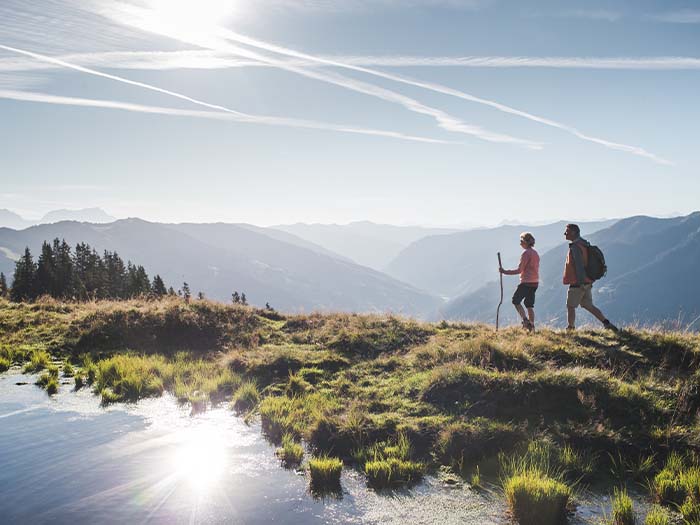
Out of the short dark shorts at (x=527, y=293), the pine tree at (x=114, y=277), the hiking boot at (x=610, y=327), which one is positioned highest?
the short dark shorts at (x=527, y=293)

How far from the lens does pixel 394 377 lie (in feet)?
37.6

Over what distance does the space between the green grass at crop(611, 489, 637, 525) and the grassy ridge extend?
2.17 feet

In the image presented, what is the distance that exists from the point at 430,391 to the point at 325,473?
3.74 metres

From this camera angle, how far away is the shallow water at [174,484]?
18.9 feet

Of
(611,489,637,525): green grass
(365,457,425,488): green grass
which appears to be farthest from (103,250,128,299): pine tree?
(611,489,637,525): green grass

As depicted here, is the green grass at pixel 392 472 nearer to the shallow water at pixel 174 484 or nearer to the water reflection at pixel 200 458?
the shallow water at pixel 174 484

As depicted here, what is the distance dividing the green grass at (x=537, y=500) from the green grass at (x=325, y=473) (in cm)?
253

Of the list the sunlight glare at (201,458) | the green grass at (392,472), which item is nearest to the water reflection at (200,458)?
the sunlight glare at (201,458)

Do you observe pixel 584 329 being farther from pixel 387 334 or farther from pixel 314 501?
pixel 314 501

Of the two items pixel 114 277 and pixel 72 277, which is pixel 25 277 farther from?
pixel 114 277

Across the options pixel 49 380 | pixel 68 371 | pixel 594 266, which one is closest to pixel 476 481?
pixel 594 266

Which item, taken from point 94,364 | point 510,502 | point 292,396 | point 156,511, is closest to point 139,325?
point 94,364

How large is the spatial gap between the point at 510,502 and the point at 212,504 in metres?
4.12

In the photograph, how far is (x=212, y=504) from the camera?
6.03 metres
